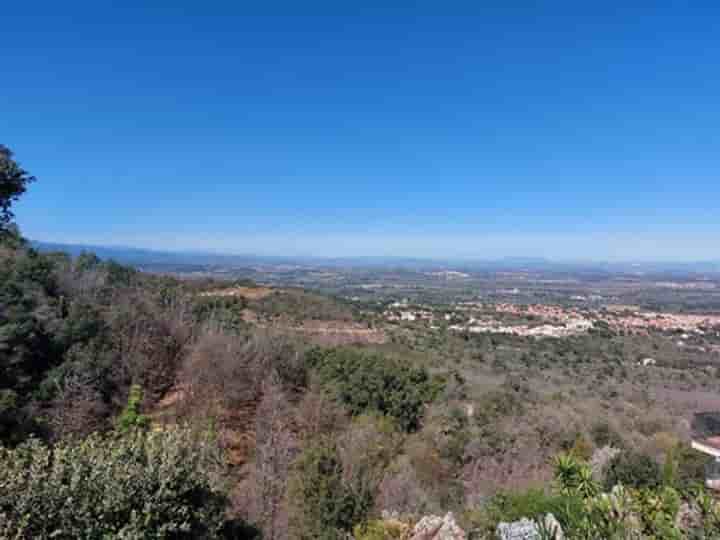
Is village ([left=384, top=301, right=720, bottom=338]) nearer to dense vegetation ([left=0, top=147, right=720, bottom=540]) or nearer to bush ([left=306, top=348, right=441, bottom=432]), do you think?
dense vegetation ([left=0, top=147, right=720, bottom=540])

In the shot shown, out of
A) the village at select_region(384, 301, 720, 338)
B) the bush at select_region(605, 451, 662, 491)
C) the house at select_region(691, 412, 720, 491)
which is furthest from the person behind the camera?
the village at select_region(384, 301, 720, 338)

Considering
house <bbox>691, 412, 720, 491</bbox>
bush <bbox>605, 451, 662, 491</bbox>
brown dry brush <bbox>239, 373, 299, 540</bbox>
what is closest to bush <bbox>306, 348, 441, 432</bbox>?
brown dry brush <bbox>239, 373, 299, 540</bbox>

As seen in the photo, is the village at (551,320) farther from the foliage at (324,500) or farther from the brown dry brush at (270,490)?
the foliage at (324,500)

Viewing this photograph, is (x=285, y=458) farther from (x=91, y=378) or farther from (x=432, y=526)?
(x=91, y=378)

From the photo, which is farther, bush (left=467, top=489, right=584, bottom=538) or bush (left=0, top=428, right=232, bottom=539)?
bush (left=467, top=489, right=584, bottom=538)

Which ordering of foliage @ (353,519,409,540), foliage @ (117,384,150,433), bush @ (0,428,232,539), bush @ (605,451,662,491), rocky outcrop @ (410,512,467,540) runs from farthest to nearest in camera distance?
1. bush @ (605,451,662,491)
2. foliage @ (117,384,150,433)
3. rocky outcrop @ (410,512,467,540)
4. foliage @ (353,519,409,540)
5. bush @ (0,428,232,539)

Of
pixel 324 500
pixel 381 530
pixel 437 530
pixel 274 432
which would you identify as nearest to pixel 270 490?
pixel 324 500

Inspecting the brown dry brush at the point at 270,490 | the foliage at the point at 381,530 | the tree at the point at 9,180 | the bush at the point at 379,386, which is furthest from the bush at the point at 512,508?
the tree at the point at 9,180
